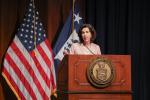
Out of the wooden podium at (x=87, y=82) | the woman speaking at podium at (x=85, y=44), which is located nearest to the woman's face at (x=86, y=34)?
the woman speaking at podium at (x=85, y=44)

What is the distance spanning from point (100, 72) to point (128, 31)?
306 centimetres

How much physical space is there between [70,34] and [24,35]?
0.77 meters

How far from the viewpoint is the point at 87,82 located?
12.4 ft

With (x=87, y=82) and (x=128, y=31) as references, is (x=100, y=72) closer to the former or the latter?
(x=87, y=82)

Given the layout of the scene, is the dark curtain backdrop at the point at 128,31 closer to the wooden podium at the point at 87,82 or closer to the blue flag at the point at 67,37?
the blue flag at the point at 67,37

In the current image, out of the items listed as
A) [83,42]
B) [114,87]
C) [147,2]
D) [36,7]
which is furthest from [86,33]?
[147,2]

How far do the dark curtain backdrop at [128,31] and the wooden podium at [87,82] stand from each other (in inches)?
110

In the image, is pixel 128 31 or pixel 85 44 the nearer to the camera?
pixel 85 44

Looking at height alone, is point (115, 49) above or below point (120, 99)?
Result: above

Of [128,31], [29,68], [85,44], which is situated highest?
[128,31]

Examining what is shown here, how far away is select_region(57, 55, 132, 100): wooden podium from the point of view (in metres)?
3.73

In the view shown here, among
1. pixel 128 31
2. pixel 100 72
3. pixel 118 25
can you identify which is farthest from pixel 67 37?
pixel 100 72

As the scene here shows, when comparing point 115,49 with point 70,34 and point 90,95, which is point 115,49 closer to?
point 70,34

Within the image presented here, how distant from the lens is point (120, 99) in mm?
3783
